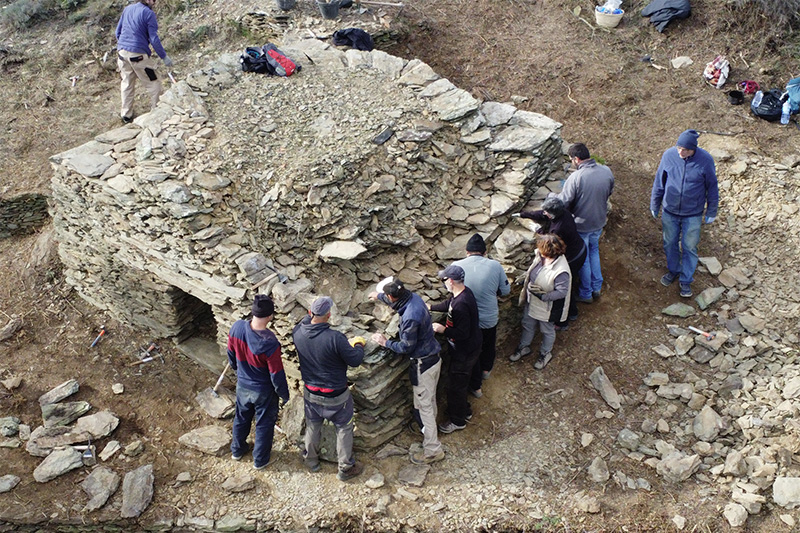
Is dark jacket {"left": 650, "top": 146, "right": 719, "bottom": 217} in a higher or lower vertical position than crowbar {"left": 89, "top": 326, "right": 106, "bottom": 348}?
higher

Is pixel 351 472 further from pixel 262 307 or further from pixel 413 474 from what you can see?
pixel 262 307

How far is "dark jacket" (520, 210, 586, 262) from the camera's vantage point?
6.57 metres

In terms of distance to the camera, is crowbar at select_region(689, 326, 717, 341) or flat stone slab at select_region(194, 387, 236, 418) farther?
crowbar at select_region(689, 326, 717, 341)

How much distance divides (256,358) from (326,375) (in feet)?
2.06

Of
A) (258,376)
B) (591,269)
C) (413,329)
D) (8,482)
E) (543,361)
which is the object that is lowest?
(8,482)

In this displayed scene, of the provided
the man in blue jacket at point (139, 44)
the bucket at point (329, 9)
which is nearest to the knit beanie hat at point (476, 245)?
the man in blue jacket at point (139, 44)

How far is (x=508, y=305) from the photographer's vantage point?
7223mm

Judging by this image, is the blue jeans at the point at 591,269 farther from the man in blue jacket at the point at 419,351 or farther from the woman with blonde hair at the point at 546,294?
the man in blue jacket at the point at 419,351

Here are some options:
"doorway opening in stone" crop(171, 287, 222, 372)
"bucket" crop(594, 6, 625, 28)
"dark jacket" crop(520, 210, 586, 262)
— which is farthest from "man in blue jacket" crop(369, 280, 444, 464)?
"bucket" crop(594, 6, 625, 28)

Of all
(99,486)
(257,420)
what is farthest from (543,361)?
(99,486)

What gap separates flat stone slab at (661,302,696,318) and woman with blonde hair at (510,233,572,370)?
1.58 meters

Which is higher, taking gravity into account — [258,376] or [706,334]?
[258,376]

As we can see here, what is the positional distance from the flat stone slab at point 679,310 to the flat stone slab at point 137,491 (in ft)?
19.7

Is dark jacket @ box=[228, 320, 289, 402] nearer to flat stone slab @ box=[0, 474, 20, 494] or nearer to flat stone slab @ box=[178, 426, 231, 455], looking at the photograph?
flat stone slab @ box=[178, 426, 231, 455]
